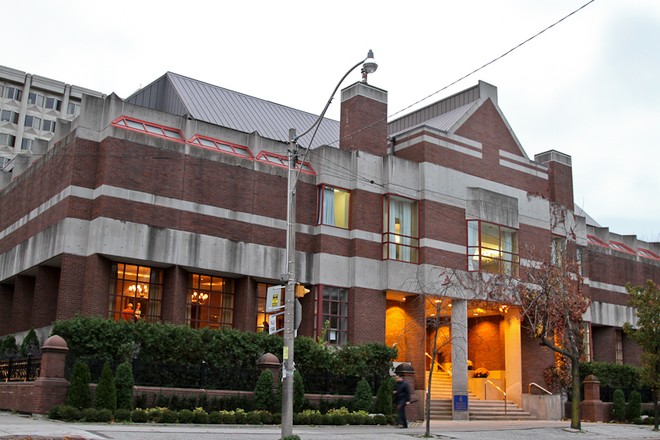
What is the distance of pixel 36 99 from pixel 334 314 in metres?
72.6

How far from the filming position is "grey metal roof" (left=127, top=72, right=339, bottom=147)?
38469 mm

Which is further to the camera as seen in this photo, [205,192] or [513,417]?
[513,417]

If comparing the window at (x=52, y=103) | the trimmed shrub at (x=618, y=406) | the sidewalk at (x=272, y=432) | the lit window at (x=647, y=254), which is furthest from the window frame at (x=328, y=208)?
the window at (x=52, y=103)

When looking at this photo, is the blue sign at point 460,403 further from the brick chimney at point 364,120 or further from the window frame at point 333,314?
the brick chimney at point 364,120

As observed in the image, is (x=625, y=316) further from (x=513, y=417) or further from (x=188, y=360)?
(x=188, y=360)

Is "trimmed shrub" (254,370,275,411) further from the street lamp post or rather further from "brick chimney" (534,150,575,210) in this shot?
"brick chimney" (534,150,575,210)

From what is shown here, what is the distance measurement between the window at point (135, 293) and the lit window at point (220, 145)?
5586 mm

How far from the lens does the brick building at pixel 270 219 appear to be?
29.6m

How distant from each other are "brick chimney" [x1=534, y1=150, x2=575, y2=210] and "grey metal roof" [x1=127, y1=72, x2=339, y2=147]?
40.3 feet

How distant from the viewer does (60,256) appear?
96.3ft

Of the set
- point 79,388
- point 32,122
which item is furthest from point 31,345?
point 32,122

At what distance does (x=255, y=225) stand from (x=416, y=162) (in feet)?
28.1

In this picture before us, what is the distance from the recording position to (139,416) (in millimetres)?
22875

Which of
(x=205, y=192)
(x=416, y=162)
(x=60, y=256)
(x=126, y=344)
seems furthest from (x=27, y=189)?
(x=416, y=162)
